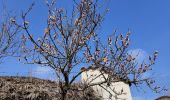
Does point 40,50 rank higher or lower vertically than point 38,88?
higher

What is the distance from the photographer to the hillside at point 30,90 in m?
10.6

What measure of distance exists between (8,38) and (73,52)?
6.63 metres

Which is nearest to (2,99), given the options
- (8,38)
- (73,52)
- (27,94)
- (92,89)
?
(27,94)

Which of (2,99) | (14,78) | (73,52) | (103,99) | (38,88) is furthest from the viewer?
(103,99)

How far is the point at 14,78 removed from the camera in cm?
1188

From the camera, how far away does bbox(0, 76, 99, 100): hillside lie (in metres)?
10.6

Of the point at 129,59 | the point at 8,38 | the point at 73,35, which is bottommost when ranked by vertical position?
the point at 129,59

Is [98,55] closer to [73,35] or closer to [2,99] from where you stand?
[73,35]

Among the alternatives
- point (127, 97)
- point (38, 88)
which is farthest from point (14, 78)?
point (127, 97)

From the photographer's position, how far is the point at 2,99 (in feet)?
33.7

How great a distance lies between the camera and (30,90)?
429 inches

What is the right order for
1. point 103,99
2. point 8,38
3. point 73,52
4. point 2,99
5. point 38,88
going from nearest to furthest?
point 73,52 < point 2,99 < point 38,88 < point 103,99 < point 8,38

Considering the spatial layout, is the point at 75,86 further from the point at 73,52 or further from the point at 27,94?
the point at 73,52

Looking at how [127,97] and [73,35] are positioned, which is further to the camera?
[127,97]
